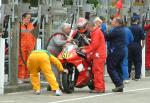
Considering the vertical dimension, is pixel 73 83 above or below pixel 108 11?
below

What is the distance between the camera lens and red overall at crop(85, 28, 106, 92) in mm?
14492

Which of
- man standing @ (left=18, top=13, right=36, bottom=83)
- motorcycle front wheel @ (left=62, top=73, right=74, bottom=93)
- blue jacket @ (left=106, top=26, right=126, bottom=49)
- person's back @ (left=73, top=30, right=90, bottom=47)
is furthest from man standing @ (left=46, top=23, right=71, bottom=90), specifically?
man standing @ (left=18, top=13, right=36, bottom=83)

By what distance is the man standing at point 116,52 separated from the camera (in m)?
14.9

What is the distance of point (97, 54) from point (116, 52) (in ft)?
2.10

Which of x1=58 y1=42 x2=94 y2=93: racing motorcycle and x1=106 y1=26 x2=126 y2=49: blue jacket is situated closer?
x1=58 y1=42 x2=94 y2=93: racing motorcycle

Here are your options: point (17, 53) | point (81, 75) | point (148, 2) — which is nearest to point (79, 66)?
point (81, 75)

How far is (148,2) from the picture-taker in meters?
22.1

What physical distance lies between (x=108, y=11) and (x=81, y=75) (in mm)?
6258

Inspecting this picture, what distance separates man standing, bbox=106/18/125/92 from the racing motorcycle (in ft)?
1.84

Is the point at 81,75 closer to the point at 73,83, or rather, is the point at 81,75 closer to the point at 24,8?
the point at 73,83

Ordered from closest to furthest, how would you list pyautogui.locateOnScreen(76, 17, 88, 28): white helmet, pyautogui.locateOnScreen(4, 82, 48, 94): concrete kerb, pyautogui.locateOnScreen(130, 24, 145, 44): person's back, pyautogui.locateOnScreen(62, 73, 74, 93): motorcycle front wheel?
pyautogui.locateOnScreen(62, 73, 74, 93): motorcycle front wheel < pyautogui.locateOnScreen(4, 82, 48, 94): concrete kerb < pyautogui.locateOnScreen(76, 17, 88, 28): white helmet < pyautogui.locateOnScreen(130, 24, 145, 44): person's back

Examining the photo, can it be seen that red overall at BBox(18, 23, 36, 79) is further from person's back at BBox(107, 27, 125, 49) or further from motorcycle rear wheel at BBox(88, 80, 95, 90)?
person's back at BBox(107, 27, 125, 49)

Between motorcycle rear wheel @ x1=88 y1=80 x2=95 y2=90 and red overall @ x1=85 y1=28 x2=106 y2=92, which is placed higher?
red overall @ x1=85 y1=28 x2=106 y2=92

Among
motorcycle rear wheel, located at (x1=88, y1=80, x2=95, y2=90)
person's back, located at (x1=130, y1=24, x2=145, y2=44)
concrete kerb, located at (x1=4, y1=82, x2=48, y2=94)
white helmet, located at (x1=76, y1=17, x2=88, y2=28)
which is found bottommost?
concrete kerb, located at (x1=4, y1=82, x2=48, y2=94)
